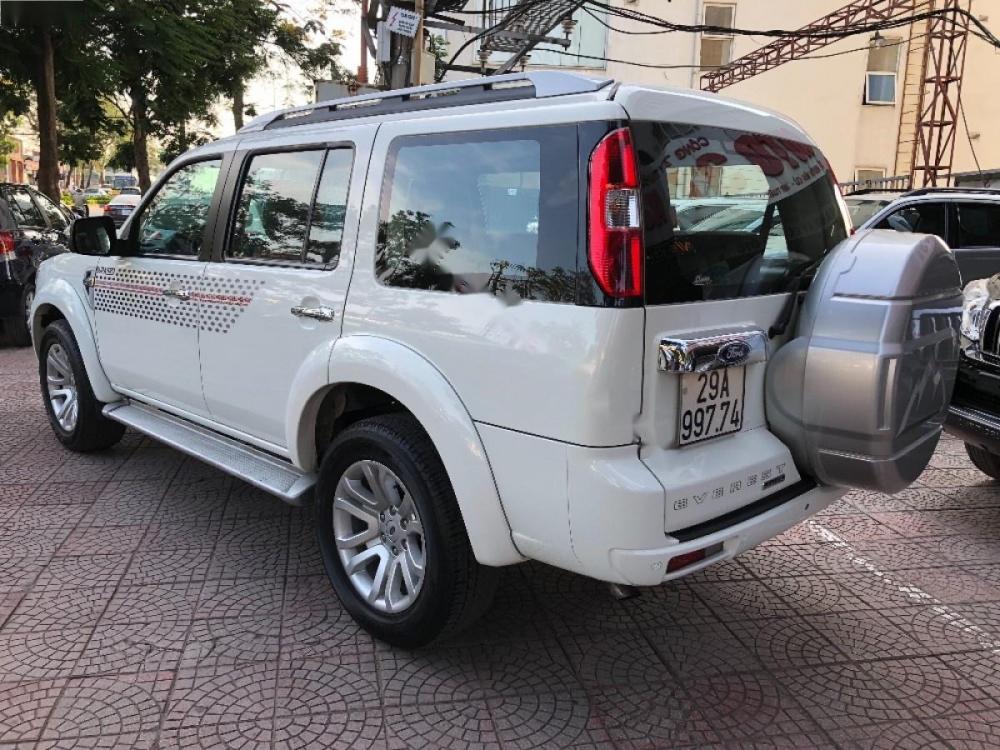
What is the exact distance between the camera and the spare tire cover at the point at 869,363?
2.48 metres

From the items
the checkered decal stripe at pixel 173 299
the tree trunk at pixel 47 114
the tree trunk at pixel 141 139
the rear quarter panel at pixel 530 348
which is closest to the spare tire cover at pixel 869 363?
the rear quarter panel at pixel 530 348

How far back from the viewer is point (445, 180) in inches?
110

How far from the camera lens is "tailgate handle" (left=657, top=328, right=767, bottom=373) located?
2342mm

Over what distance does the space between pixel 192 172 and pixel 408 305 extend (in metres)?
2.05

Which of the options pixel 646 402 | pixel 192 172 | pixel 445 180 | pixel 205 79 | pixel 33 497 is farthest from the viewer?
pixel 205 79

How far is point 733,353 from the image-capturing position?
2527 mm

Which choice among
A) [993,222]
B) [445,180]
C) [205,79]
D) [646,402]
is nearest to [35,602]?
[445,180]

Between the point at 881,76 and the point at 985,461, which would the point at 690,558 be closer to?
the point at 985,461

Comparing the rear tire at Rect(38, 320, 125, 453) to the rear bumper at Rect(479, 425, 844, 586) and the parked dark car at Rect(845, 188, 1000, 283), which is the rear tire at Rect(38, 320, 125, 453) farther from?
the parked dark car at Rect(845, 188, 1000, 283)

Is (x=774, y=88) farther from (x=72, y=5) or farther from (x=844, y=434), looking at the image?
(x=844, y=434)

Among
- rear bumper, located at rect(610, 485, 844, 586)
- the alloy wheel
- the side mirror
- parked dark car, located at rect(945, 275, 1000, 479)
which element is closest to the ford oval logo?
rear bumper, located at rect(610, 485, 844, 586)

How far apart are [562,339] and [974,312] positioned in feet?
9.48

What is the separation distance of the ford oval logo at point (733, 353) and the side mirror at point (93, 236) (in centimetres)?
351

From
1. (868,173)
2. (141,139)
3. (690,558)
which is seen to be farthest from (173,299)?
(141,139)
